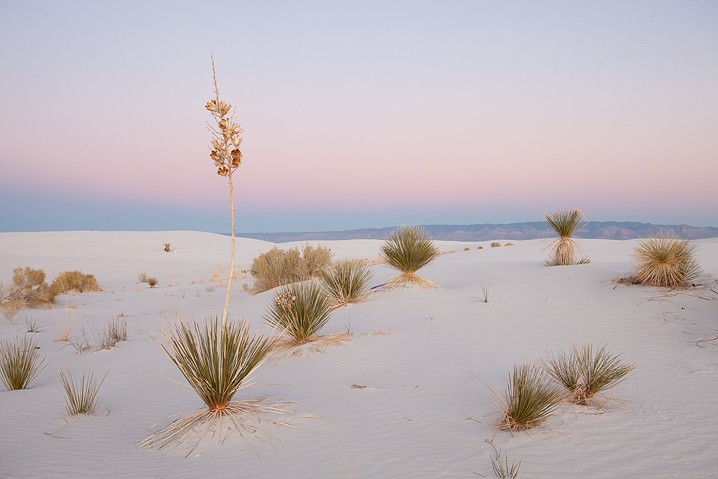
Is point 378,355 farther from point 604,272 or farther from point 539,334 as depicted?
point 604,272

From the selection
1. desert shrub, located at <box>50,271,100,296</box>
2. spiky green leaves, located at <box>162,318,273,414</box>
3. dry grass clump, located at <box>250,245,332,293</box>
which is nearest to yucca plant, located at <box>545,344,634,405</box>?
spiky green leaves, located at <box>162,318,273,414</box>

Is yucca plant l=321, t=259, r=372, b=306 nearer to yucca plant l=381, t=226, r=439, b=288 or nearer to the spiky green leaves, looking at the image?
yucca plant l=381, t=226, r=439, b=288

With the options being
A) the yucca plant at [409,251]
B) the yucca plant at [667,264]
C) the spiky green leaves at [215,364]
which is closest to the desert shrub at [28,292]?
the yucca plant at [409,251]

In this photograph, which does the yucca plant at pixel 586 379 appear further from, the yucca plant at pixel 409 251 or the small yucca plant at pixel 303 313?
the yucca plant at pixel 409 251

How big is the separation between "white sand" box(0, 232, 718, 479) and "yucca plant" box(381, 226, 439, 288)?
2.16 feet

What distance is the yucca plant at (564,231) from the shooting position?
12.7 m

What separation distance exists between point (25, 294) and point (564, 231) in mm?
18092

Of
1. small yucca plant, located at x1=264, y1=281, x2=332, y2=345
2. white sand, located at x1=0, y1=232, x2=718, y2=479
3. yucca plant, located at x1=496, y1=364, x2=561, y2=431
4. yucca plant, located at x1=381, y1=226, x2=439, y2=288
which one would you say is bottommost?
white sand, located at x1=0, y1=232, x2=718, y2=479

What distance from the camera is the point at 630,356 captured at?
21.7 feet

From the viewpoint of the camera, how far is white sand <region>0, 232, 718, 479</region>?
13.1 ft

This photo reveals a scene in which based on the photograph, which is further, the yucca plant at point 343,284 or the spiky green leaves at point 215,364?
the yucca plant at point 343,284

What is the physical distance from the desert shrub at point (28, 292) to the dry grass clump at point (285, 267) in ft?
24.5

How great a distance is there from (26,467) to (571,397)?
17.4 feet

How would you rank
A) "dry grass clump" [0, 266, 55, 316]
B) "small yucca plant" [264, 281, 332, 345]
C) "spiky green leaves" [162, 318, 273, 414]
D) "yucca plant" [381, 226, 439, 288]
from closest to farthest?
1. "spiky green leaves" [162, 318, 273, 414]
2. "small yucca plant" [264, 281, 332, 345]
3. "yucca plant" [381, 226, 439, 288]
4. "dry grass clump" [0, 266, 55, 316]
